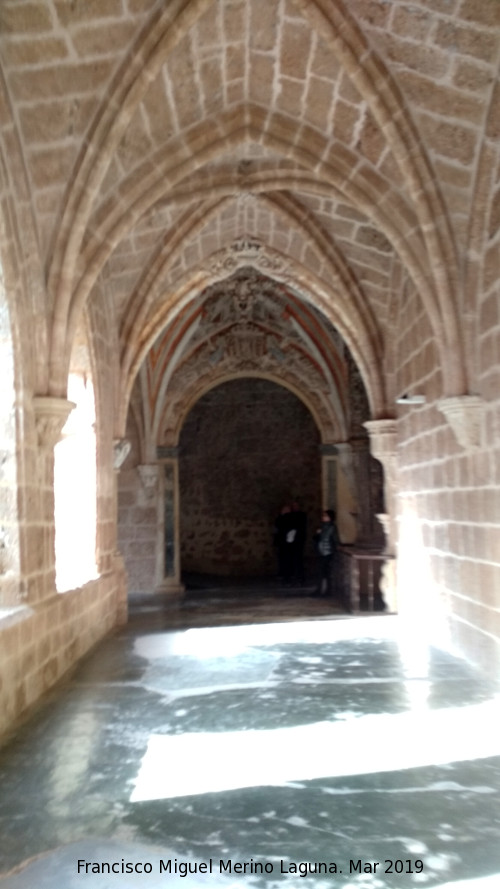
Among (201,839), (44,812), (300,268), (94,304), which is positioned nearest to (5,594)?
(44,812)

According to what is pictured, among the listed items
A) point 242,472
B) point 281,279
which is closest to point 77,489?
point 281,279

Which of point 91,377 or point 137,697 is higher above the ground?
point 91,377

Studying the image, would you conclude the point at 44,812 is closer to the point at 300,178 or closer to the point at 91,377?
the point at 91,377

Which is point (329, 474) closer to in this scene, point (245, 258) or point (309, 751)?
point (245, 258)

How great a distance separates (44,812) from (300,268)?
559cm

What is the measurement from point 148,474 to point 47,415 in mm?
5788

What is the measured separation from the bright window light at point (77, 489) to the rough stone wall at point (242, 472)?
6.66 metres

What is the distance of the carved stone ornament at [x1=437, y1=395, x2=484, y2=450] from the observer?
14.7 feet

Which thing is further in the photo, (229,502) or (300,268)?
(229,502)

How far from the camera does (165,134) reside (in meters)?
5.00

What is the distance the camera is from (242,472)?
12719mm

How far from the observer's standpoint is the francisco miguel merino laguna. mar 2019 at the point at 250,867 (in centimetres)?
207

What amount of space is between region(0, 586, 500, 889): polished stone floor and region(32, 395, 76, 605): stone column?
0.60 metres

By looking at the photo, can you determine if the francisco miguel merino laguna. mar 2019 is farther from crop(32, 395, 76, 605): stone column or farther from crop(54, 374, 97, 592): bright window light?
crop(54, 374, 97, 592): bright window light
